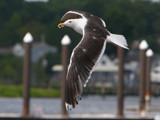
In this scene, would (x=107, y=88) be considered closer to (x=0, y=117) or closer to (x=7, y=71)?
(x=7, y=71)

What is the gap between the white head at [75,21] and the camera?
9328 millimetres

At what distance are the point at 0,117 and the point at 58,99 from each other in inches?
1455

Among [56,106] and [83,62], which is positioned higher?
[83,62]

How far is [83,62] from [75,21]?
22.2 inches

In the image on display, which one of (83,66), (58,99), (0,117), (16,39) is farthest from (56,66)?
(83,66)

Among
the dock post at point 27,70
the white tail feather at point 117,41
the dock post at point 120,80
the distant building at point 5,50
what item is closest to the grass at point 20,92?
the distant building at point 5,50

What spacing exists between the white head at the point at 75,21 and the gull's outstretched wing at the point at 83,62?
173 mm

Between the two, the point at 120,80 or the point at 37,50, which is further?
the point at 37,50

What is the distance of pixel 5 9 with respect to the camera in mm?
83000

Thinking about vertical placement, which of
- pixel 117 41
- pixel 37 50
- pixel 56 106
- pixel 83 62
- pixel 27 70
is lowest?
pixel 37 50

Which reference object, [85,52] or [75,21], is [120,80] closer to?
[75,21]

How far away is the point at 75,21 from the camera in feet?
30.8

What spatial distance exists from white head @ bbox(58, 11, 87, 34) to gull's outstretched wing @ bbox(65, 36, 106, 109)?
0.57 ft

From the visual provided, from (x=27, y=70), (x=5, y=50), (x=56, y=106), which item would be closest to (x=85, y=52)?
(x=27, y=70)
